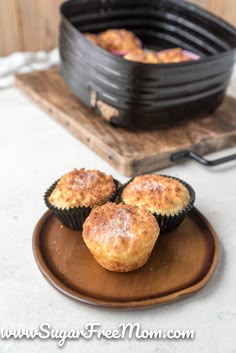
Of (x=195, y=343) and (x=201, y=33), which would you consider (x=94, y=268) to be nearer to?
→ (x=195, y=343)

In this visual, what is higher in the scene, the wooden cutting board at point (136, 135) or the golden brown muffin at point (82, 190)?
the golden brown muffin at point (82, 190)

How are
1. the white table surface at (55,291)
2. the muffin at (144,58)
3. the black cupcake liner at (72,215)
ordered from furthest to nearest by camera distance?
the muffin at (144,58) < the black cupcake liner at (72,215) < the white table surface at (55,291)

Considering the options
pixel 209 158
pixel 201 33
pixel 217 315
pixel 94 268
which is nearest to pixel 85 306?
pixel 94 268

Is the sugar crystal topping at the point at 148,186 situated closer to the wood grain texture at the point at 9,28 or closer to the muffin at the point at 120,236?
the muffin at the point at 120,236

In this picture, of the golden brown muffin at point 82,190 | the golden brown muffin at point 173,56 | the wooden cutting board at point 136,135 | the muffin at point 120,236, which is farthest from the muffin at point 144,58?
the muffin at point 120,236

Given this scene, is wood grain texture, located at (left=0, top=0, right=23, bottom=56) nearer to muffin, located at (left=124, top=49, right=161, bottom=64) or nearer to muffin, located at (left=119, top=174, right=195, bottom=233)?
muffin, located at (left=124, top=49, right=161, bottom=64)

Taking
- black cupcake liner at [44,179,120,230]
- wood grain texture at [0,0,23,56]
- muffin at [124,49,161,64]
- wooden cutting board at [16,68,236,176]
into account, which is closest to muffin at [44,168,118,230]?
black cupcake liner at [44,179,120,230]
